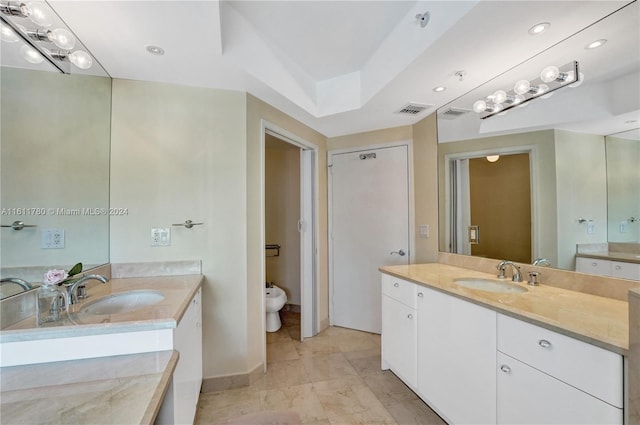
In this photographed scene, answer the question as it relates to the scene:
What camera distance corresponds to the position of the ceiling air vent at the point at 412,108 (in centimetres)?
236

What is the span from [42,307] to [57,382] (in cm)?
56

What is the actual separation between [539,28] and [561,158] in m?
0.74

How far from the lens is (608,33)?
1.34 metres

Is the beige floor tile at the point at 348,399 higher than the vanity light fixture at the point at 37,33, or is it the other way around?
the vanity light fixture at the point at 37,33

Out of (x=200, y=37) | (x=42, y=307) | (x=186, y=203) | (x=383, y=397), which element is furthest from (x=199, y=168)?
(x=383, y=397)

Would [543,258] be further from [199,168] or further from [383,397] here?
[199,168]

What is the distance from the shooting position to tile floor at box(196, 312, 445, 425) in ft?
5.80

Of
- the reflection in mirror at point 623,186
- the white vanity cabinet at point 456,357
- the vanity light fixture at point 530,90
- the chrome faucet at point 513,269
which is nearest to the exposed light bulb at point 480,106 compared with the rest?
the vanity light fixture at point 530,90

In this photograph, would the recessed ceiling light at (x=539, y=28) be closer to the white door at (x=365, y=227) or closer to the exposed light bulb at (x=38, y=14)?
the white door at (x=365, y=227)

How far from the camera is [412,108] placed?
242 centimetres

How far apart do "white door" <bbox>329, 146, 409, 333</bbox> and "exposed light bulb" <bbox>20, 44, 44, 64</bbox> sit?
2460 millimetres

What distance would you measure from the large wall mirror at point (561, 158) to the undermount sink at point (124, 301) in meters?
2.30

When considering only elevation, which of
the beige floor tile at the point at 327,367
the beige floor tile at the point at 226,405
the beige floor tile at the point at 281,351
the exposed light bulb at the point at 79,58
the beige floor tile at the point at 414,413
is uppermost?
the exposed light bulb at the point at 79,58

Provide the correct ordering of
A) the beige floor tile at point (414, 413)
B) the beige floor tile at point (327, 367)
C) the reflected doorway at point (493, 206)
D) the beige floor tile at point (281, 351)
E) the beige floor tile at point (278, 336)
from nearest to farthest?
the beige floor tile at point (414, 413) < the reflected doorway at point (493, 206) < the beige floor tile at point (327, 367) < the beige floor tile at point (281, 351) < the beige floor tile at point (278, 336)
